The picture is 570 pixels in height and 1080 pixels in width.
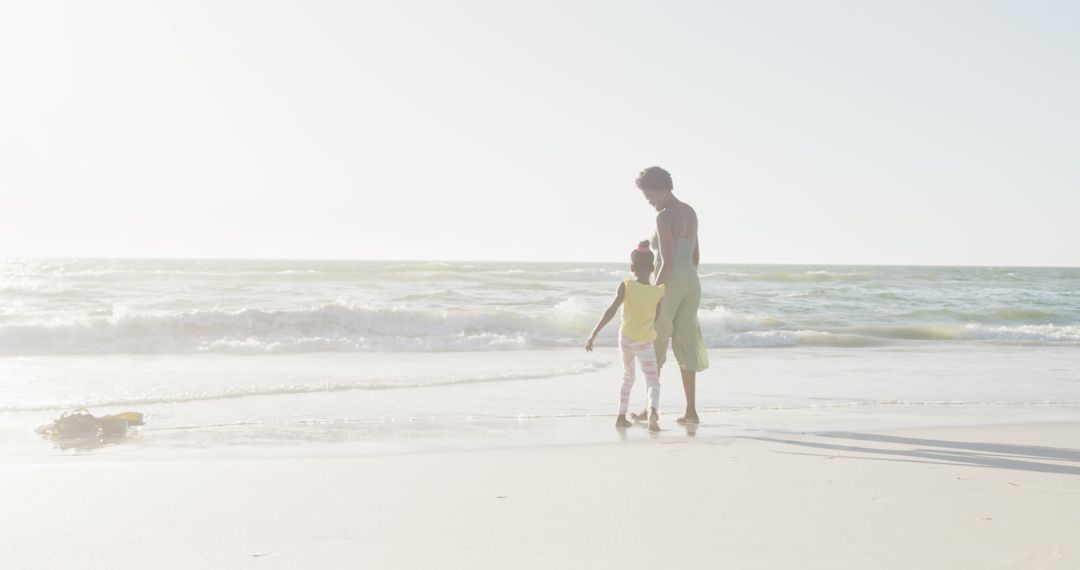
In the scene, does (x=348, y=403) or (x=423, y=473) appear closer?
(x=423, y=473)

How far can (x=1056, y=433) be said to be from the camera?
5996 mm

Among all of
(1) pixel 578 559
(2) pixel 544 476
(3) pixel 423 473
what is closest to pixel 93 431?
(3) pixel 423 473

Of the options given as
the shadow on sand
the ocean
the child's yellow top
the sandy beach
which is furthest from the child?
the sandy beach

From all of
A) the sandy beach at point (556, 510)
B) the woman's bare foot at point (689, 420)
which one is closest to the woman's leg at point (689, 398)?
the woman's bare foot at point (689, 420)

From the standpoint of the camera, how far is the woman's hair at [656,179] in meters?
6.02

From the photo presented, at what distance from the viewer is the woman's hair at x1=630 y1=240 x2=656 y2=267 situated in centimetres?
587

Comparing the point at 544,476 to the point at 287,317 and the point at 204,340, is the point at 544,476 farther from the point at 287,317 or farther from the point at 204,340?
the point at 287,317

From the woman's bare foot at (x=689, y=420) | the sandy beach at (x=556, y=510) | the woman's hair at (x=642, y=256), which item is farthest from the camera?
the woman's bare foot at (x=689, y=420)

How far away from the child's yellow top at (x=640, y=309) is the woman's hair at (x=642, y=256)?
0.44ft

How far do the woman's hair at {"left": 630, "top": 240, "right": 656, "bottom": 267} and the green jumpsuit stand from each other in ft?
0.53

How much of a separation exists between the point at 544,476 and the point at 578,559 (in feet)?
4.53

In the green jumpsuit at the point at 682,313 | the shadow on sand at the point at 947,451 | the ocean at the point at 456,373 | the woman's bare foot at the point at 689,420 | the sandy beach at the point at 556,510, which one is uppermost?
the green jumpsuit at the point at 682,313

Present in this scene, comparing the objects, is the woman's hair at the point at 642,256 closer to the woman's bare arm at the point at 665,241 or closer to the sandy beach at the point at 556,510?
the woman's bare arm at the point at 665,241

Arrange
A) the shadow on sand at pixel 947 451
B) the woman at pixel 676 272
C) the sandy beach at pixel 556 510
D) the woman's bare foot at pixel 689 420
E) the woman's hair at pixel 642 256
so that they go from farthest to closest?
the woman's bare foot at pixel 689 420, the woman at pixel 676 272, the woman's hair at pixel 642 256, the shadow on sand at pixel 947 451, the sandy beach at pixel 556 510
